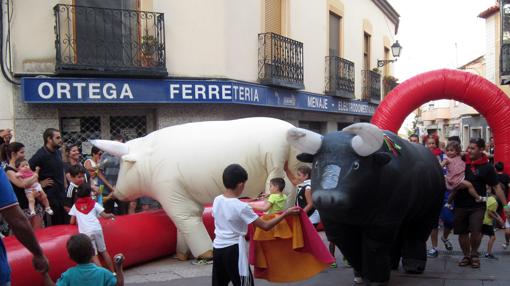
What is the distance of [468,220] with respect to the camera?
6355 mm

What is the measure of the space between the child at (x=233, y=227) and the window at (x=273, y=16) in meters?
8.96

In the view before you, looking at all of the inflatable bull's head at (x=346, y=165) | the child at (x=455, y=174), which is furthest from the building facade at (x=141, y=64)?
the inflatable bull's head at (x=346, y=165)

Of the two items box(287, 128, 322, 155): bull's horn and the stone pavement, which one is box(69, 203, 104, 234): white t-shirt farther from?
box(287, 128, 322, 155): bull's horn

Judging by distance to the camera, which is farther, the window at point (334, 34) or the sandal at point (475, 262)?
the window at point (334, 34)

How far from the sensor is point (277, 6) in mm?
13281

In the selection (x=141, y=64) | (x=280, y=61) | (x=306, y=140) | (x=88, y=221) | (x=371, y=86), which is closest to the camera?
(x=306, y=140)

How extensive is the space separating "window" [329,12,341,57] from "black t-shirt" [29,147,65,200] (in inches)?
447

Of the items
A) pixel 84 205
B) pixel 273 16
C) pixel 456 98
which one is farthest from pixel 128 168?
pixel 273 16

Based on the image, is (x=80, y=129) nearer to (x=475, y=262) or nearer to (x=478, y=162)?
(x=478, y=162)

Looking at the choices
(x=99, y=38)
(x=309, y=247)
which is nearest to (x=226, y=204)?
(x=309, y=247)

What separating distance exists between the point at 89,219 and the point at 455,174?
4.46 meters

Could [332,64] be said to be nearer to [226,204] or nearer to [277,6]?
[277,6]

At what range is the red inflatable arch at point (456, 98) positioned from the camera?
9.57 m

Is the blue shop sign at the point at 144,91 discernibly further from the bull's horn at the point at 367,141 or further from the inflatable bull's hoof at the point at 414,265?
the bull's horn at the point at 367,141
